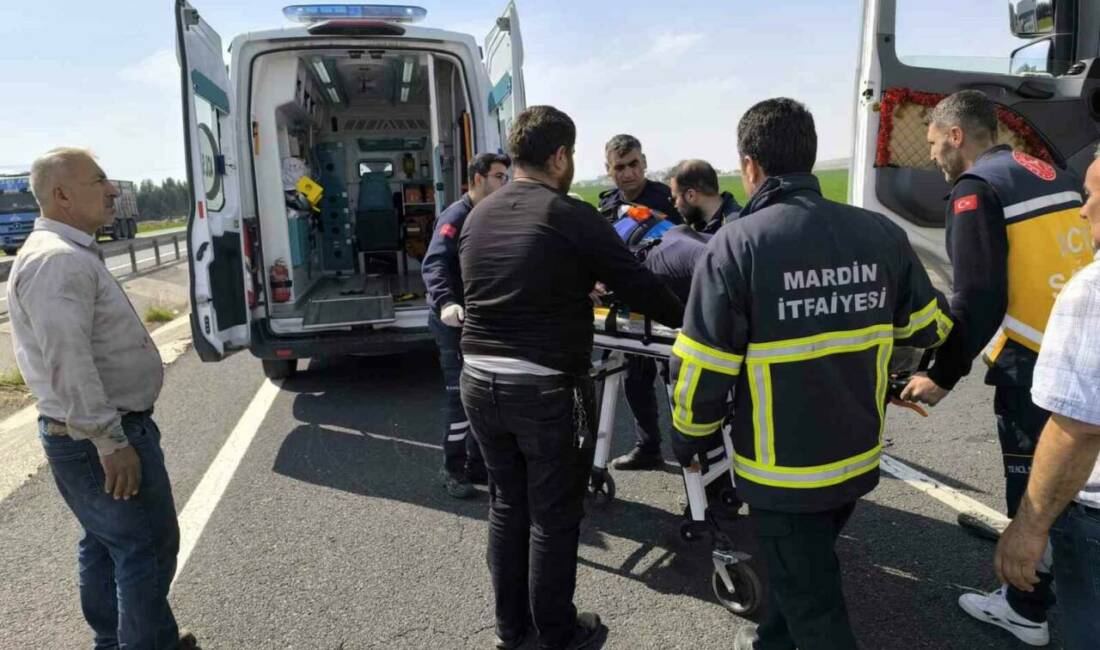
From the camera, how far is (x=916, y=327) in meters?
2.11

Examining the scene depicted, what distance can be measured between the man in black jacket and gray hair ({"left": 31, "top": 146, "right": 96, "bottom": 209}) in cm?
124

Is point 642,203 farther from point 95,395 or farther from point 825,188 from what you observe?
point 825,188

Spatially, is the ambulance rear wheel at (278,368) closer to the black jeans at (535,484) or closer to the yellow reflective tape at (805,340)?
the black jeans at (535,484)

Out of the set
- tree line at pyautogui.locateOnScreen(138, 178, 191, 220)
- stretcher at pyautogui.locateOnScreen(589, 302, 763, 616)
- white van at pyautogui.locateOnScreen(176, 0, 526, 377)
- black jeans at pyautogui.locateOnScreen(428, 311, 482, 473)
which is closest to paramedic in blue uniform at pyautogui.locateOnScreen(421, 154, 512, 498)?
black jeans at pyautogui.locateOnScreen(428, 311, 482, 473)

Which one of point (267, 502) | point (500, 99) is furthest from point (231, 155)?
point (267, 502)

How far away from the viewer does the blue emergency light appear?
17.1 feet

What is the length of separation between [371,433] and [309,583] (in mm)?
Answer: 1959

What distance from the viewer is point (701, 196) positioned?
12.2 feet

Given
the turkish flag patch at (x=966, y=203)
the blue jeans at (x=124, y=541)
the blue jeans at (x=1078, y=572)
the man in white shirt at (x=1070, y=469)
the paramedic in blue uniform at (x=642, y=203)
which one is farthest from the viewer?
the paramedic in blue uniform at (x=642, y=203)

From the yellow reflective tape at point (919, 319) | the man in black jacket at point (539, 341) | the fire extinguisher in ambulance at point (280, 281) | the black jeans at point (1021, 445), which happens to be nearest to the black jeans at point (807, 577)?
the yellow reflective tape at point (919, 319)

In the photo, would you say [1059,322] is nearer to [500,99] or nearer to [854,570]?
[854,570]

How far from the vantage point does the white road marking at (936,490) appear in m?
3.48

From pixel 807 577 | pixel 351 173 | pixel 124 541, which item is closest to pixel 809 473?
pixel 807 577

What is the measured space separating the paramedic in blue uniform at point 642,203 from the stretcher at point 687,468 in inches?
16.4
